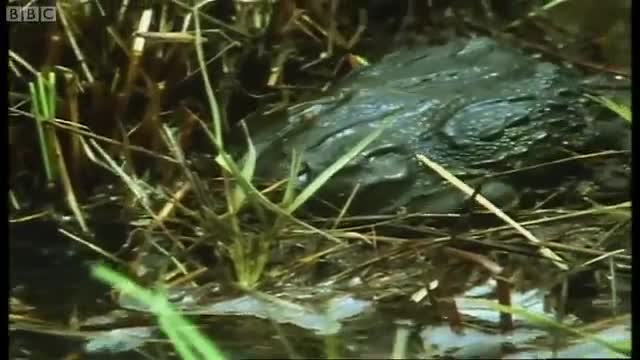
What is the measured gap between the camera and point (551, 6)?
0.83 metres

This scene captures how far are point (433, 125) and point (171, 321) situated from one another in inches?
11.4

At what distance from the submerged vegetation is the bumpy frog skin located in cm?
1

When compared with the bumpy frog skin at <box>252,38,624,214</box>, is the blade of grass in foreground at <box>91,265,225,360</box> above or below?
below

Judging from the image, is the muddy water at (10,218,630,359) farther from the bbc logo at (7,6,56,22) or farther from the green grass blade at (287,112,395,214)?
the bbc logo at (7,6,56,22)

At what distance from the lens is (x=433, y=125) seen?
83 centimetres

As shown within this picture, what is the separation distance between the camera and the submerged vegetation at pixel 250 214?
812 mm

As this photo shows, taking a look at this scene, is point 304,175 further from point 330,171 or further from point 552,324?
point 552,324

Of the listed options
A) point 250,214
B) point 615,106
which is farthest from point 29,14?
point 615,106

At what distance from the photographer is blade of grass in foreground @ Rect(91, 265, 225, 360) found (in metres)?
0.82

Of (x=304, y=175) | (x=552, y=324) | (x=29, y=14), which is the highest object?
(x=29, y=14)

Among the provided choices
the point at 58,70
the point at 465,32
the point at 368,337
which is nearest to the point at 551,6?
the point at 465,32

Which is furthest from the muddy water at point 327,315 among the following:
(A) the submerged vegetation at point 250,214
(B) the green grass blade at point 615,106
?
(B) the green grass blade at point 615,106

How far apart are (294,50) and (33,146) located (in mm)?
253

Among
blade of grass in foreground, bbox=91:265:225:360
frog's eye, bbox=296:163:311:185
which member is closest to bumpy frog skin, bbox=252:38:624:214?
frog's eye, bbox=296:163:311:185
